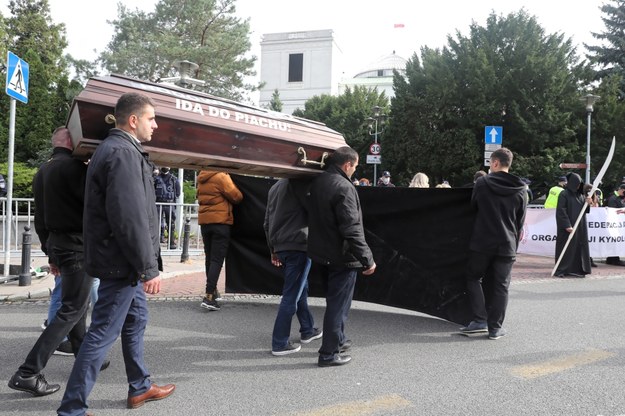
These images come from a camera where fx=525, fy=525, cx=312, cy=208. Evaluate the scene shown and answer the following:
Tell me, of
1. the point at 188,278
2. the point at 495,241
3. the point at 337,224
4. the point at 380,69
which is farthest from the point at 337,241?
the point at 380,69

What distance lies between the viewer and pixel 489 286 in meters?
5.43

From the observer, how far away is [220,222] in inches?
242

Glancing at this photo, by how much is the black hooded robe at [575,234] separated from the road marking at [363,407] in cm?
739

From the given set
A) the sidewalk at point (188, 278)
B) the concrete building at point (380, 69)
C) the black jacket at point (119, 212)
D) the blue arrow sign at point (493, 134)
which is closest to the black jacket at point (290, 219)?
the black jacket at point (119, 212)

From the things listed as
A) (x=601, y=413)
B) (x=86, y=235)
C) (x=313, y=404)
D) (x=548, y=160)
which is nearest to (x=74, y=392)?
(x=86, y=235)

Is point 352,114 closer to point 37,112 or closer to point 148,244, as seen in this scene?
point 37,112

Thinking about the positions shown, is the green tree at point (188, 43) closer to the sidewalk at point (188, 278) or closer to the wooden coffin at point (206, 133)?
the sidewalk at point (188, 278)

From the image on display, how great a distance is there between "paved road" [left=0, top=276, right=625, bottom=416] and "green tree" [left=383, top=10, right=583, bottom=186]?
75.8 feet

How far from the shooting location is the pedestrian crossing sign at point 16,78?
7504mm

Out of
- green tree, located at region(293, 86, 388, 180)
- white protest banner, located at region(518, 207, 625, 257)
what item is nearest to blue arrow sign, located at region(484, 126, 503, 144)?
white protest banner, located at region(518, 207, 625, 257)

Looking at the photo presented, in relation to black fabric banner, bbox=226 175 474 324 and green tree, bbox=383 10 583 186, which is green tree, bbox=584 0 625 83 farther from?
black fabric banner, bbox=226 175 474 324

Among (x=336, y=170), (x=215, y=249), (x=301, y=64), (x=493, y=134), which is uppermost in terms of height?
(x=301, y=64)

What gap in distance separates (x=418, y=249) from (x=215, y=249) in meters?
2.36

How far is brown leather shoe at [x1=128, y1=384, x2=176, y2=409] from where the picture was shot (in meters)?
3.37
